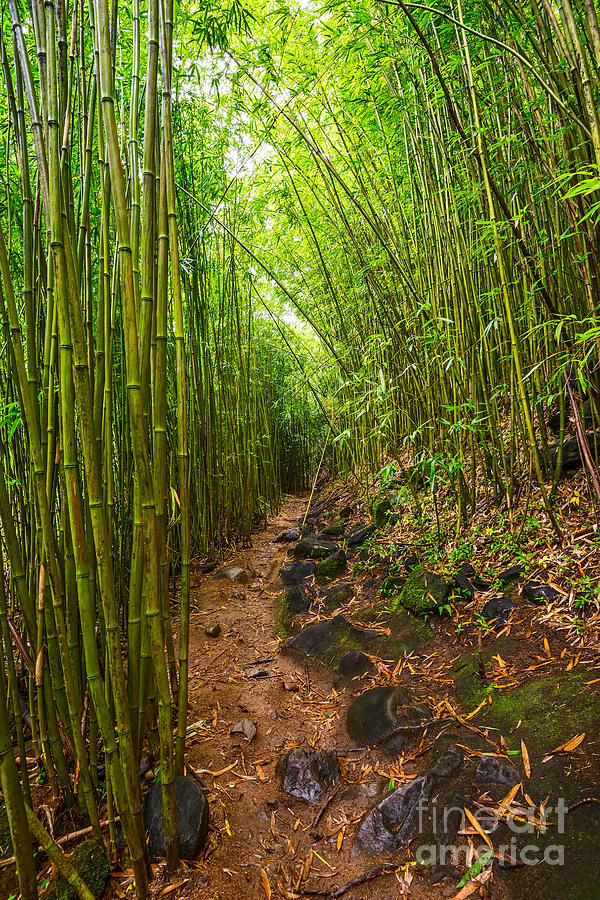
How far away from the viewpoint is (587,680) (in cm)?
103

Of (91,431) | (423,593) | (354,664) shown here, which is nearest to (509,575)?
(423,593)

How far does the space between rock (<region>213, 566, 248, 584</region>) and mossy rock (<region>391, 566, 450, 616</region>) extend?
3.99ft

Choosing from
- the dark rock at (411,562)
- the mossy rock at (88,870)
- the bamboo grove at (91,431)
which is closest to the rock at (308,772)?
the bamboo grove at (91,431)

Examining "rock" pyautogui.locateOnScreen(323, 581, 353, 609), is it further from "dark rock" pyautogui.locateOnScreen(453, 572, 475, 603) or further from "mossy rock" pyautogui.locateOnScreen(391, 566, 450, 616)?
"dark rock" pyautogui.locateOnScreen(453, 572, 475, 603)

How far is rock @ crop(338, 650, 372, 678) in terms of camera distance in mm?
1580

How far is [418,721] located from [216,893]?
0.63 meters

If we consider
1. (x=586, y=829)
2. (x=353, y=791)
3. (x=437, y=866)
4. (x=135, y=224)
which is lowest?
(x=353, y=791)

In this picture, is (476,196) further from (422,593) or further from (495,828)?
(495,828)

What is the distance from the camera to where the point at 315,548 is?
2723mm

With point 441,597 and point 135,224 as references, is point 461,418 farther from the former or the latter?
point 135,224

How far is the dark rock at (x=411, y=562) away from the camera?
1917mm

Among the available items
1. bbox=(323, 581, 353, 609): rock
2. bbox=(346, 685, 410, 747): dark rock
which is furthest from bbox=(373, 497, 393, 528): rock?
bbox=(346, 685, 410, 747): dark rock

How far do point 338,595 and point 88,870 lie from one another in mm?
1464

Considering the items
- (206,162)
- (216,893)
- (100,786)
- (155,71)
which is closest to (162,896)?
(216,893)
